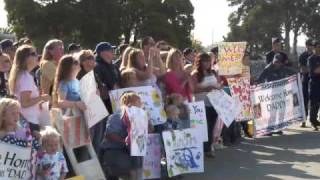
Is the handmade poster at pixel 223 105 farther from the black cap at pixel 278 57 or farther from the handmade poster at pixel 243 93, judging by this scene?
the black cap at pixel 278 57

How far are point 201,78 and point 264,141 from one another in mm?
2599

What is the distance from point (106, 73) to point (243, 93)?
14.4 ft

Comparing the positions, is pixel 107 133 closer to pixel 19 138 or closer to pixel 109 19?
pixel 19 138

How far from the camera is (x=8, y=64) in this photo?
7312 millimetres

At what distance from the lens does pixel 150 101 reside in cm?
845

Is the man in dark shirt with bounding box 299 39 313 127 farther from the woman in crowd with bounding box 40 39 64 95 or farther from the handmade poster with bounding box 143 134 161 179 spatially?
the woman in crowd with bounding box 40 39 64 95

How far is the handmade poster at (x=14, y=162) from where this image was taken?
6012 millimetres

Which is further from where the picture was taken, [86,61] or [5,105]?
[86,61]

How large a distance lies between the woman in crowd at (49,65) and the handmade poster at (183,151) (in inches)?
64.0

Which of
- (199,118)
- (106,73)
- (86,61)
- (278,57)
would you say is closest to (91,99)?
(86,61)

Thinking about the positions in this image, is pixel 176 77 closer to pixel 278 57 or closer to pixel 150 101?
pixel 150 101

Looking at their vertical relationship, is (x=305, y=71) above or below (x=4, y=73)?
above

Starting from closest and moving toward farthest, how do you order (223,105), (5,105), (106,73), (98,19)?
(5,105)
(106,73)
(223,105)
(98,19)

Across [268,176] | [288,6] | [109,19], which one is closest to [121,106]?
[268,176]
